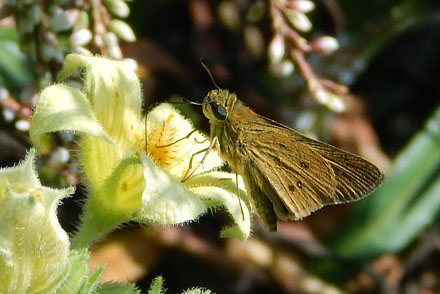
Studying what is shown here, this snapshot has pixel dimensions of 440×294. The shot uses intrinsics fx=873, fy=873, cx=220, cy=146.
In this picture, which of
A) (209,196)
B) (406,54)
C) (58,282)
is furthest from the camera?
(406,54)

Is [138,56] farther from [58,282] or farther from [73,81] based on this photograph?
[58,282]

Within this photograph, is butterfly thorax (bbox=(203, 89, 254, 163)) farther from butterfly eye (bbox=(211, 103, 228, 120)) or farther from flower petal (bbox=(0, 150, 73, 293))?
flower petal (bbox=(0, 150, 73, 293))

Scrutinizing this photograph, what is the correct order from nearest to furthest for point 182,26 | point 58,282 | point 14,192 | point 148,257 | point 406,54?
point 14,192 < point 58,282 < point 148,257 < point 182,26 < point 406,54

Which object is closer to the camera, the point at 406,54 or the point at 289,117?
the point at 289,117

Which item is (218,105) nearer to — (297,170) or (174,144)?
(174,144)

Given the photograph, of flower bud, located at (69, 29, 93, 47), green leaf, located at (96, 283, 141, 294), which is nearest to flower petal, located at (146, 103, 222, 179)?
flower bud, located at (69, 29, 93, 47)

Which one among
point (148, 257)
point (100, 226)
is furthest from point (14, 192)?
point (148, 257)
